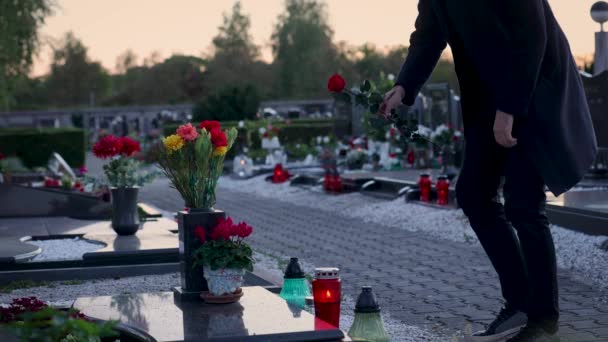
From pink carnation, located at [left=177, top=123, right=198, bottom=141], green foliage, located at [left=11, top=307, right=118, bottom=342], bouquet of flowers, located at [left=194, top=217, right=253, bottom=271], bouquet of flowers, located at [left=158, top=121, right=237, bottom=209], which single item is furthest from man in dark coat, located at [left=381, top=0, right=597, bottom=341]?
green foliage, located at [left=11, top=307, right=118, bottom=342]

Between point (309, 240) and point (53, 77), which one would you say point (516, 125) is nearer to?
point (309, 240)

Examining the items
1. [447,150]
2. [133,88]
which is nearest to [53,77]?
[133,88]

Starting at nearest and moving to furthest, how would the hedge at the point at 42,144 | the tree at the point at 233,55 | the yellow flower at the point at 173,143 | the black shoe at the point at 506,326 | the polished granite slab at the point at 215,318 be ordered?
the polished granite slab at the point at 215,318
the black shoe at the point at 506,326
the yellow flower at the point at 173,143
the hedge at the point at 42,144
the tree at the point at 233,55

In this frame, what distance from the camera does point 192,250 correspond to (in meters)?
5.07

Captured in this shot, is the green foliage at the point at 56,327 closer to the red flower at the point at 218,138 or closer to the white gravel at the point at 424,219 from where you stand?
the red flower at the point at 218,138

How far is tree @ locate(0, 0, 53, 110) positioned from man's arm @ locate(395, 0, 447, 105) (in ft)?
78.5

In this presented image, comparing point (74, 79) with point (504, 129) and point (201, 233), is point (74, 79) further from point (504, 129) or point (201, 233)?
point (504, 129)

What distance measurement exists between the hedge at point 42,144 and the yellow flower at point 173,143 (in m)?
20.7

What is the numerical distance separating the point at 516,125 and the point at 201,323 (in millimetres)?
1605

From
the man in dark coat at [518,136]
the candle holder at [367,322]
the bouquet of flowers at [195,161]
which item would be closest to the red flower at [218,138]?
the bouquet of flowers at [195,161]

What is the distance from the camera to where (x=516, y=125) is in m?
4.27

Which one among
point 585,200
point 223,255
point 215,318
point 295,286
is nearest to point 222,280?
point 223,255

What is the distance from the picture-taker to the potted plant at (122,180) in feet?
29.2

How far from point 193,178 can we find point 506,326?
1.86 m
